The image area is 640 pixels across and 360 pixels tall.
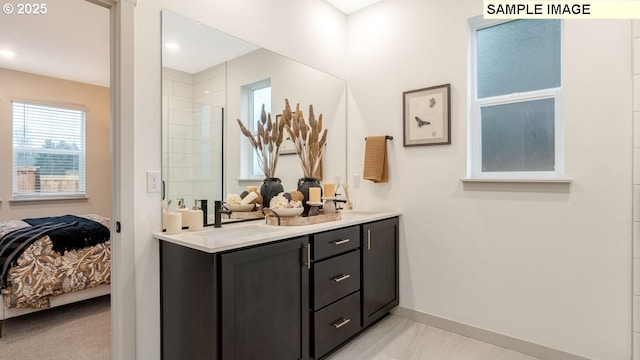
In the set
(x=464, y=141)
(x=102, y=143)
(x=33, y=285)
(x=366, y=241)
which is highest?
(x=102, y=143)

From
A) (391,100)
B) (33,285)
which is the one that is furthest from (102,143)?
(391,100)

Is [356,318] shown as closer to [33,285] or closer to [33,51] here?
[33,285]

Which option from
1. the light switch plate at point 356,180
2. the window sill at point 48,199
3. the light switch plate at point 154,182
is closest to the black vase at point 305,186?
the light switch plate at point 356,180

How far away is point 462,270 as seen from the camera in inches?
94.9

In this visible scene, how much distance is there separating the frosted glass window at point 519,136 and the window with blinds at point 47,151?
5.63m

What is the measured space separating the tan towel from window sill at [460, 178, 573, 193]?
0.63 m

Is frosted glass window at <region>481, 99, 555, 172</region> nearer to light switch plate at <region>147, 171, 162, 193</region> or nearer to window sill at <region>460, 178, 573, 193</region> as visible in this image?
window sill at <region>460, 178, 573, 193</region>

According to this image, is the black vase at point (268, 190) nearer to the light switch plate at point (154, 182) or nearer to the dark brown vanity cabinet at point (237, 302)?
the dark brown vanity cabinet at point (237, 302)

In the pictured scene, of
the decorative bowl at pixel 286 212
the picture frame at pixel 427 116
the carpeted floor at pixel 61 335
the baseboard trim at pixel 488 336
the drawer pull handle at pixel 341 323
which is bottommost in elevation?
the carpeted floor at pixel 61 335

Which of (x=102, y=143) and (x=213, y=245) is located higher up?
(x=102, y=143)

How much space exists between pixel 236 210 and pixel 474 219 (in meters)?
1.69

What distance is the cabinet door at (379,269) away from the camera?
233 cm

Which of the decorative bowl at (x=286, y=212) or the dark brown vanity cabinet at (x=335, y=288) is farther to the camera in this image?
the decorative bowl at (x=286, y=212)

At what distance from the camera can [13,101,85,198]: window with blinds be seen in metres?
4.53
